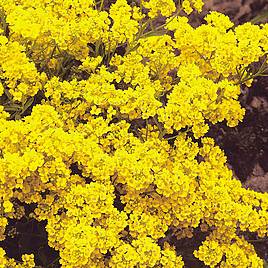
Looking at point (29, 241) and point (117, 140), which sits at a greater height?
point (117, 140)

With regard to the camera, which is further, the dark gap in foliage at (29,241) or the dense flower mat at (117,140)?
the dark gap in foliage at (29,241)

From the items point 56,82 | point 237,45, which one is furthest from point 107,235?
point 237,45

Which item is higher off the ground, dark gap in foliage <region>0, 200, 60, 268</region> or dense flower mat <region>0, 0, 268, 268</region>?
dense flower mat <region>0, 0, 268, 268</region>

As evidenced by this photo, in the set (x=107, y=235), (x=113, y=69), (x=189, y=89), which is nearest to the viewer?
(x=107, y=235)

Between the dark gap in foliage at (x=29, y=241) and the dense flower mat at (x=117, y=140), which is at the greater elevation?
the dense flower mat at (x=117, y=140)

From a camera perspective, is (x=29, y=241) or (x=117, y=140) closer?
(x=117, y=140)

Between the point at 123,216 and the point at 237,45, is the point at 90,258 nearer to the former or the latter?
the point at 123,216

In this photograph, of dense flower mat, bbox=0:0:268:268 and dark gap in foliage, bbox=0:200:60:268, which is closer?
dense flower mat, bbox=0:0:268:268

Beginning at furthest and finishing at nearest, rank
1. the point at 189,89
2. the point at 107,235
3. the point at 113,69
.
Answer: the point at 113,69 → the point at 189,89 → the point at 107,235
